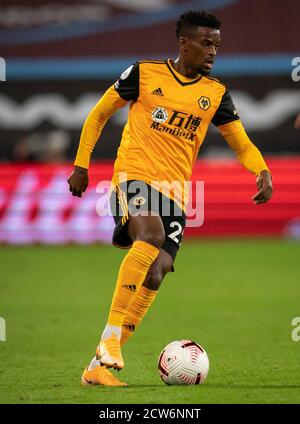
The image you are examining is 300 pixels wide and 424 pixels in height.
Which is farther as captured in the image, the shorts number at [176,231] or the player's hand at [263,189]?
the shorts number at [176,231]

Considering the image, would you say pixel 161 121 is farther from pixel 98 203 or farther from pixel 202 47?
pixel 98 203

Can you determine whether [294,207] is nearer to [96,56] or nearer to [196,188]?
[196,188]

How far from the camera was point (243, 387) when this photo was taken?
6.63m

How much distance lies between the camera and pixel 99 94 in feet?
67.5

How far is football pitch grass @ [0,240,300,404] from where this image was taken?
6551 millimetres

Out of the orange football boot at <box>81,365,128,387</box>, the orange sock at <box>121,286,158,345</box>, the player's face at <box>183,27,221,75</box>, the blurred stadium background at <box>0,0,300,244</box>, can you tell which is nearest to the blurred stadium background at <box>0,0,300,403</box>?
the blurred stadium background at <box>0,0,300,244</box>

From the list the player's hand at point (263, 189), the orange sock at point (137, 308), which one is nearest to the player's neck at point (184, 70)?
the player's hand at point (263, 189)

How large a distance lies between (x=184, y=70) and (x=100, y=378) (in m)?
2.26

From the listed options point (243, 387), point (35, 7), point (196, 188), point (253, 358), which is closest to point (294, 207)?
point (196, 188)

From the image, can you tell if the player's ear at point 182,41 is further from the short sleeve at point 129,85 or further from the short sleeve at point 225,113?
the short sleeve at point 225,113

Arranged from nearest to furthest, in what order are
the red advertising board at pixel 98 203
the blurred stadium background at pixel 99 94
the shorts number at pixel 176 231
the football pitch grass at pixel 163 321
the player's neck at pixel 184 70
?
the football pitch grass at pixel 163 321 → the shorts number at pixel 176 231 → the player's neck at pixel 184 70 → the red advertising board at pixel 98 203 → the blurred stadium background at pixel 99 94

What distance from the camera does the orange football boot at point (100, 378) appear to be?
667cm

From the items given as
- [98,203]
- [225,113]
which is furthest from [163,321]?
[98,203]
